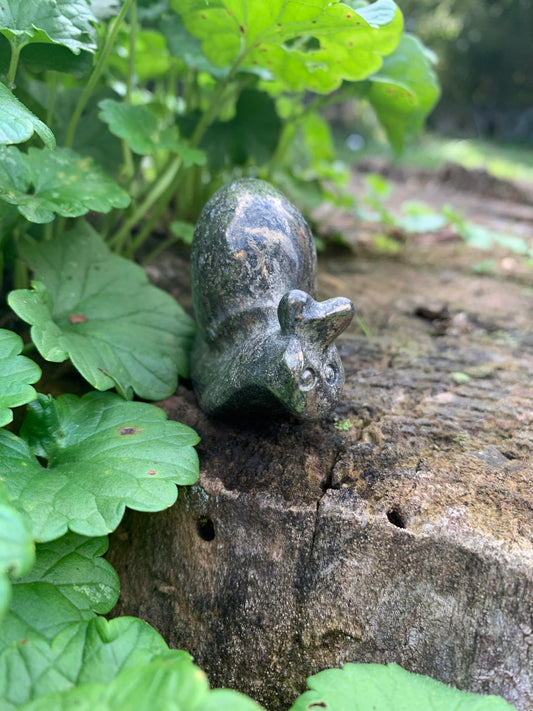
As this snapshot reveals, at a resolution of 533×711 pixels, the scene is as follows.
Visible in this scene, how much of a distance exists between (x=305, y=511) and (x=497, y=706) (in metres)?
0.45

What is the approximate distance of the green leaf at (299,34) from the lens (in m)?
1.47

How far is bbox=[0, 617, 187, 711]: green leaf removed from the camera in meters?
0.92

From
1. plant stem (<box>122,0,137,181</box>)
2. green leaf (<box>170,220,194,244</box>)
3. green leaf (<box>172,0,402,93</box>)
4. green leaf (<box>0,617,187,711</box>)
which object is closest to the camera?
green leaf (<box>0,617,187,711</box>)

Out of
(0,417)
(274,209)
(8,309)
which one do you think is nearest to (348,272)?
(274,209)

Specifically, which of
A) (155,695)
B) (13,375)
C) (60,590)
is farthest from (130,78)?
(155,695)

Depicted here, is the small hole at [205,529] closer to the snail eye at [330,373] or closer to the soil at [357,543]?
the soil at [357,543]

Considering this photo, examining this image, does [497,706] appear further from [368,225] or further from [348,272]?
[368,225]

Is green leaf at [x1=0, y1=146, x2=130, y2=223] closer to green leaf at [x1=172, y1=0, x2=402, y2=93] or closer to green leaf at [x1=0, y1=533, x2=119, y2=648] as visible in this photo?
green leaf at [x1=172, y1=0, x2=402, y2=93]

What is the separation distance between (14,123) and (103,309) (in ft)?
1.88

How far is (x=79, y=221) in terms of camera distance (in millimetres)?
1768

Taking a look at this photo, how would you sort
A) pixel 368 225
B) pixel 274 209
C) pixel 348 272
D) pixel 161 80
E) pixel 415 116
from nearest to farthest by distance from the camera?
pixel 274 209
pixel 415 116
pixel 348 272
pixel 161 80
pixel 368 225

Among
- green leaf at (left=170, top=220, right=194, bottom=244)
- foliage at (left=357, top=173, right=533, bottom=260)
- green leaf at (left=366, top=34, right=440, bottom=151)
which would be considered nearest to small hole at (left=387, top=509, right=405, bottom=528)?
green leaf at (left=170, top=220, right=194, bottom=244)

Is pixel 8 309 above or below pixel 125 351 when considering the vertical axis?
below

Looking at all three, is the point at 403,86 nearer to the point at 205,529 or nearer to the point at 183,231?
the point at 183,231
